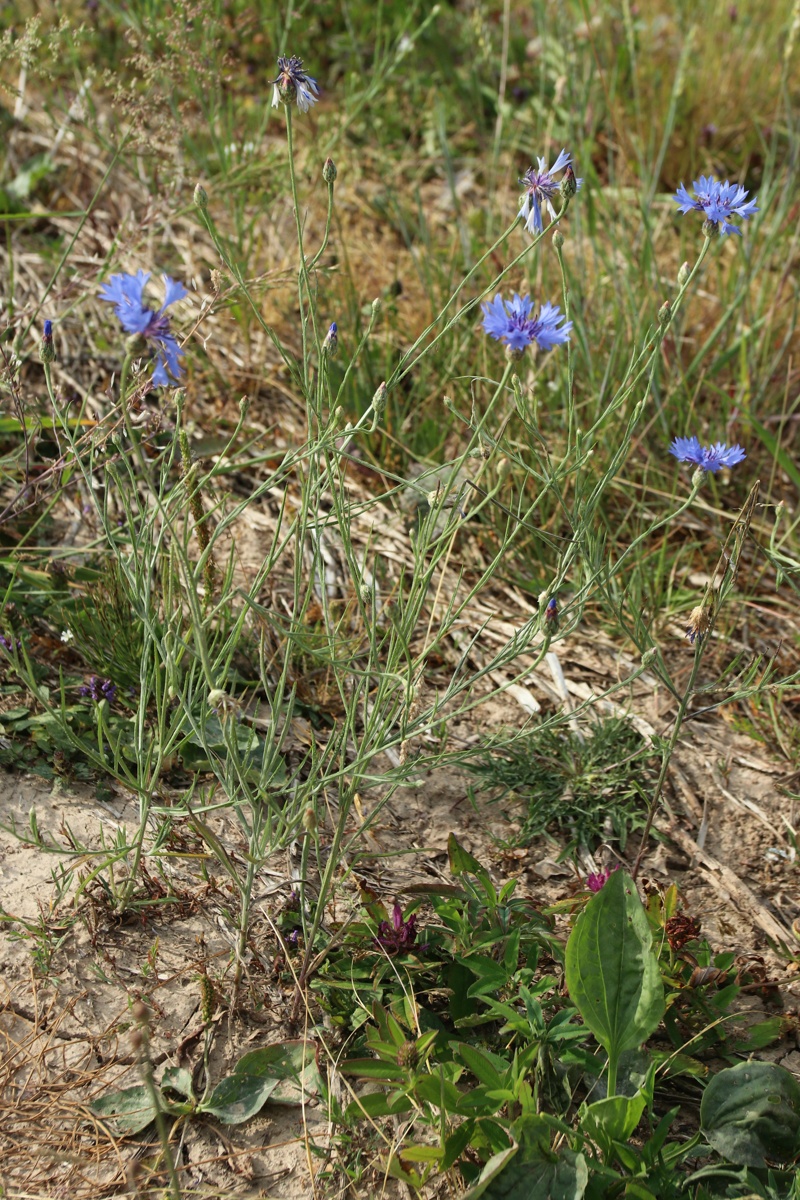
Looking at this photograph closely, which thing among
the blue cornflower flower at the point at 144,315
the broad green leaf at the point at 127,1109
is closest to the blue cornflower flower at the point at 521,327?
the blue cornflower flower at the point at 144,315

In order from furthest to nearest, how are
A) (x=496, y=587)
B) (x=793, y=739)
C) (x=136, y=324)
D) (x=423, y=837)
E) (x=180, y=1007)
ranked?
1. (x=496, y=587)
2. (x=793, y=739)
3. (x=423, y=837)
4. (x=180, y=1007)
5. (x=136, y=324)

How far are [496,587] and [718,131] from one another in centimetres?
230

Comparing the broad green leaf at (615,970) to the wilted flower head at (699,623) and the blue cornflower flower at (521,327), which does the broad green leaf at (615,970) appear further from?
the blue cornflower flower at (521,327)

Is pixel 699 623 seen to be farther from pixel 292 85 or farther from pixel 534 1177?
pixel 292 85

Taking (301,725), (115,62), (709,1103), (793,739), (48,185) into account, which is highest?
(115,62)

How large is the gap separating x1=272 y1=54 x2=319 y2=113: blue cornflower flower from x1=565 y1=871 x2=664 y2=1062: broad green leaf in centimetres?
116

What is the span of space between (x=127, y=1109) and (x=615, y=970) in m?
0.70

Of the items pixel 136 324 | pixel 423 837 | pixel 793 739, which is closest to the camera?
pixel 136 324

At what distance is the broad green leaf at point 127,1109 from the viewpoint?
1421 mm

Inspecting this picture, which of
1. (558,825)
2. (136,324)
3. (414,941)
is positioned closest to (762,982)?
(558,825)

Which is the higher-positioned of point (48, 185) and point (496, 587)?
point (48, 185)

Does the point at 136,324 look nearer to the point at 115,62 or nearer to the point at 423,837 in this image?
the point at 423,837

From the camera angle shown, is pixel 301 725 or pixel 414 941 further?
pixel 301 725

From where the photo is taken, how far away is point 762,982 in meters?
1.67
